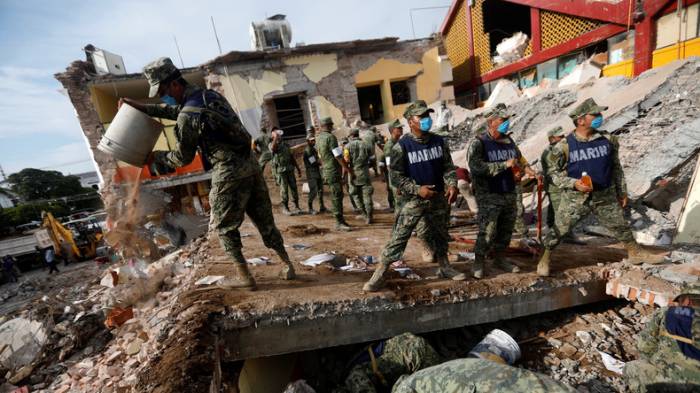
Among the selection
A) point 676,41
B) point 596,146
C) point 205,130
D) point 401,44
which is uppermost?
point 401,44

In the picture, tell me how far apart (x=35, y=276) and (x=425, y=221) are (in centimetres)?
1736

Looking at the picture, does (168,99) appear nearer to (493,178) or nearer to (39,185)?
(493,178)

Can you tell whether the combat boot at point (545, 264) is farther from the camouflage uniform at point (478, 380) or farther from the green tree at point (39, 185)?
the green tree at point (39, 185)

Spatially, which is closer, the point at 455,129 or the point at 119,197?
the point at 119,197

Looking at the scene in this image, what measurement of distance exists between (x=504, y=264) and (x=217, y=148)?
312 centimetres

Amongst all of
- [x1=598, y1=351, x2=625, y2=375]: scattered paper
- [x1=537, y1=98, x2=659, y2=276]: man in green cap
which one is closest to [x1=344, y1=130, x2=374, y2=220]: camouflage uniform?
[x1=537, y1=98, x2=659, y2=276]: man in green cap

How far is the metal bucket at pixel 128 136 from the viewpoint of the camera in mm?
2525

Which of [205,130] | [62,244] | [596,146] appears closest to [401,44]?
[596,146]

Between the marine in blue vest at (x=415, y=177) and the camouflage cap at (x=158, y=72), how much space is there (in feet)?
6.39

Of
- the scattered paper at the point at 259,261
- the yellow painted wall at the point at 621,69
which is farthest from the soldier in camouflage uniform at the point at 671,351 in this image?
the yellow painted wall at the point at 621,69

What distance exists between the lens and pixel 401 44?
12.6 metres

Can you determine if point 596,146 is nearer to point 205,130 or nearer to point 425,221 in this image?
point 425,221

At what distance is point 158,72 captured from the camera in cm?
238

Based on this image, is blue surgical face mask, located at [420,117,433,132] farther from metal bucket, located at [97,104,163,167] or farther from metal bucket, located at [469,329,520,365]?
metal bucket, located at [97,104,163,167]
